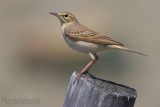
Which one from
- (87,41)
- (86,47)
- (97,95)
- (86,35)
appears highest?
(86,35)

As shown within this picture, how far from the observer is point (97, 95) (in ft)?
21.6

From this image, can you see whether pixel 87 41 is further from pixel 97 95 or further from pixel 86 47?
pixel 97 95

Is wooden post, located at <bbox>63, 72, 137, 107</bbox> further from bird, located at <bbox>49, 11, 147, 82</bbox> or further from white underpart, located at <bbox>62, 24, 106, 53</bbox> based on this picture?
white underpart, located at <bbox>62, 24, 106, 53</bbox>

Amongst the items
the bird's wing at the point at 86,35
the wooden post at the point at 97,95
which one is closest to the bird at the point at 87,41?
the bird's wing at the point at 86,35

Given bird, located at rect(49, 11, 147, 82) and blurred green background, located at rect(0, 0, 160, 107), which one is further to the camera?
blurred green background, located at rect(0, 0, 160, 107)

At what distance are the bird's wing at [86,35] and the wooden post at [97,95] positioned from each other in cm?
161

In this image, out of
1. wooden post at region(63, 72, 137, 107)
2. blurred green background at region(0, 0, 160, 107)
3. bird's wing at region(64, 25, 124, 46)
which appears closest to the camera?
wooden post at region(63, 72, 137, 107)

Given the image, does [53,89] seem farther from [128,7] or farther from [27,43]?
[128,7]

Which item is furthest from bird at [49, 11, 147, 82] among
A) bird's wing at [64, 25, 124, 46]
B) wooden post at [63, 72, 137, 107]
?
wooden post at [63, 72, 137, 107]

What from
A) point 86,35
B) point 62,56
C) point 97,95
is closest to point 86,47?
point 86,35

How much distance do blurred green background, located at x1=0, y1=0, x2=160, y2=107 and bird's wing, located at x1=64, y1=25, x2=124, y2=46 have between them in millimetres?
7372

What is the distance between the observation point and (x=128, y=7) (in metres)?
27.2

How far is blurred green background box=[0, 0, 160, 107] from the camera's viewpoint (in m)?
18.5

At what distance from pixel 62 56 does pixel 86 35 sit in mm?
11213
